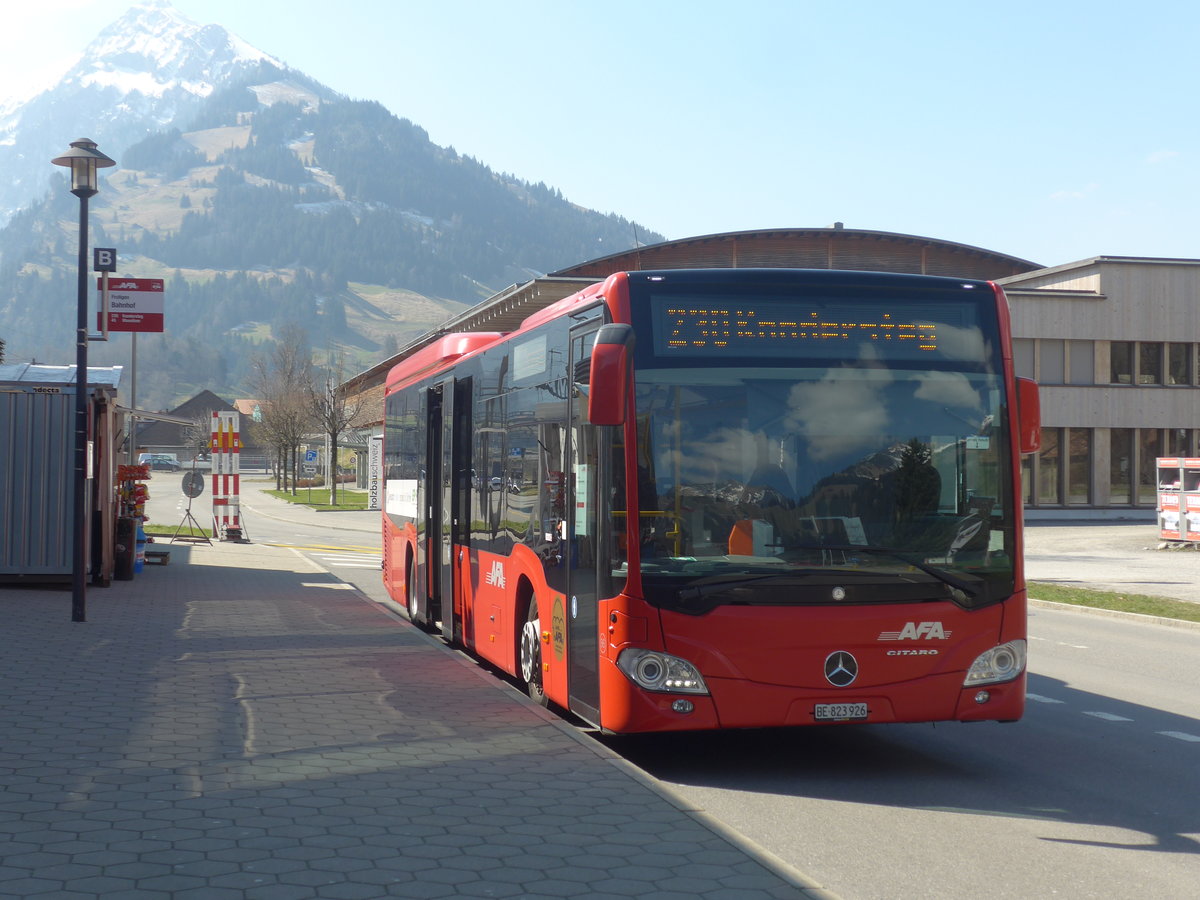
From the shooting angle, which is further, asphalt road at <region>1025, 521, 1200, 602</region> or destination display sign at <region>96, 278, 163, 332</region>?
asphalt road at <region>1025, 521, 1200, 602</region>

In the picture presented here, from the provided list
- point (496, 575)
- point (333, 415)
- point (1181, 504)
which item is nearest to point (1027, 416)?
point (496, 575)

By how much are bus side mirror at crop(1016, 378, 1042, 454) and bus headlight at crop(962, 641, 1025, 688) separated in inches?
45.3

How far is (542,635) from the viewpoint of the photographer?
944 cm

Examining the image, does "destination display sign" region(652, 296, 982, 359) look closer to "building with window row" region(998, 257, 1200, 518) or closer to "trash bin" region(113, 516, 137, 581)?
"trash bin" region(113, 516, 137, 581)

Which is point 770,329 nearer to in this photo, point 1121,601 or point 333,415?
point 1121,601

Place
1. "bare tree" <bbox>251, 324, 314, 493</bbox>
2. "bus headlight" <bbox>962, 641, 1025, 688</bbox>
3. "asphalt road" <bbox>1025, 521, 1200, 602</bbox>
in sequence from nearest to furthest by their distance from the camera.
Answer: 1. "bus headlight" <bbox>962, 641, 1025, 688</bbox>
2. "asphalt road" <bbox>1025, 521, 1200, 602</bbox>
3. "bare tree" <bbox>251, 324, 314, 493</bbox>

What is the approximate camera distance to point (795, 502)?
25.1 feet

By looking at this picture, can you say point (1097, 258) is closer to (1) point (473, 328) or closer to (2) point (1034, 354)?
(2) point (1034, 354)

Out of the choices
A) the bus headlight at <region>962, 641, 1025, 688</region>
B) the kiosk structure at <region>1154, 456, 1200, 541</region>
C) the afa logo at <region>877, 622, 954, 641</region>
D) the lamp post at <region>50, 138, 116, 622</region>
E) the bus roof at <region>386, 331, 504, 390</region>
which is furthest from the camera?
the kiosk structure at <region>1154, 456, 1200, 541</region>

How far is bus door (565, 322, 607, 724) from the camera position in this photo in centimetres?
799

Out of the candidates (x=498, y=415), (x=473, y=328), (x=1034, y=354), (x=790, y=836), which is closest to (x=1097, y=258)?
(x=1034, y=354)

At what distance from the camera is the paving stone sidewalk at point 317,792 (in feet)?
17.4

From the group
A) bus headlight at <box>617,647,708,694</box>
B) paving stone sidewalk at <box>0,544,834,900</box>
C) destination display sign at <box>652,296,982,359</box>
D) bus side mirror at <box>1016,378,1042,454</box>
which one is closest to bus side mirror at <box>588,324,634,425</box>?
destination display sign at <box>652,296,982,359</box>

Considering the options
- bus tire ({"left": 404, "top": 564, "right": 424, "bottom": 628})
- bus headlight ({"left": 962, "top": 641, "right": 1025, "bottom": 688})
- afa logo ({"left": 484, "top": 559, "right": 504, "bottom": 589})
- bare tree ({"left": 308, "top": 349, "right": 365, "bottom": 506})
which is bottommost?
bus tire ({"left": 404, "top": 564, "right": 424, "bottom": 628})
